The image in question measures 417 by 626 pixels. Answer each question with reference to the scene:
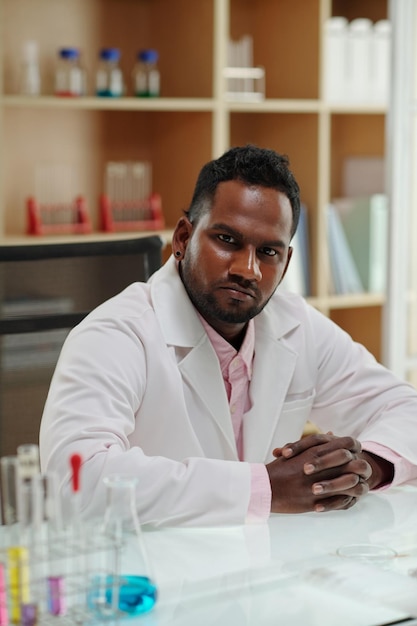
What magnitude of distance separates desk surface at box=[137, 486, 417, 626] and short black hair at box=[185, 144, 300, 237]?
1.72 ft

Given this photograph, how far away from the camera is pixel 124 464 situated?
4.64 ft

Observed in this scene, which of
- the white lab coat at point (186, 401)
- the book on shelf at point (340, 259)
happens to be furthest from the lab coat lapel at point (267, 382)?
the book on shelf at point (340, 259)

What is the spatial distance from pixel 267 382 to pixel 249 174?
36 centimetres

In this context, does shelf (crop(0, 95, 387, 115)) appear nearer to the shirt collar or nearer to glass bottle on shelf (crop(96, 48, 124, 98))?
glass bottle on shelf (crop(96, 48, 124, 98))

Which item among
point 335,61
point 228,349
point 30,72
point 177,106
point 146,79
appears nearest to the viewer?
point 228,349

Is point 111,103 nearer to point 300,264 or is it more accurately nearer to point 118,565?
point 300,264

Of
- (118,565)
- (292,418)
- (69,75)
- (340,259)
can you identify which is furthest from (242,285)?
(340,259)

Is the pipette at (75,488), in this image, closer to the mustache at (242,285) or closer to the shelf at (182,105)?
the mustache at (242,285)

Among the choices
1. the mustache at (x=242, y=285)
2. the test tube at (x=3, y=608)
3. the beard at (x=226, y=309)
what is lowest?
the test tube at (x=3, y=608)

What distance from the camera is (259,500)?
143 cm

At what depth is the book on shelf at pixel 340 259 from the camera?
356cm

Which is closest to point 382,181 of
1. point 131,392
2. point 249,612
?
point 131,392

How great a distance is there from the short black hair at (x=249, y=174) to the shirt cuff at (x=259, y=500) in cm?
48

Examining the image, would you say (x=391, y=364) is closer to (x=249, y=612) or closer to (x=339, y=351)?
(x=339, y=351)
